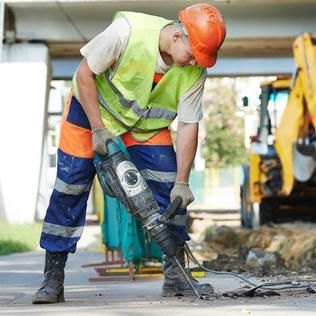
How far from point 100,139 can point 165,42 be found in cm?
69

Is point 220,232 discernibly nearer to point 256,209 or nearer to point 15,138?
point 256,209

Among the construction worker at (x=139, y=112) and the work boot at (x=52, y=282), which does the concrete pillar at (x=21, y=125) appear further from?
the construction worker at (x=139, y=112)

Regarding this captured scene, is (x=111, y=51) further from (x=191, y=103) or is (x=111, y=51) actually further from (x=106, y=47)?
(x=191, y=103)

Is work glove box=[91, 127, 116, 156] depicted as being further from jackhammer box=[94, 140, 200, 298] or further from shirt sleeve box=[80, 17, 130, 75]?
shirt sleeve box=[80, 17, 130, 75]

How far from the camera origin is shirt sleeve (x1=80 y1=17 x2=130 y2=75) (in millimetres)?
7164

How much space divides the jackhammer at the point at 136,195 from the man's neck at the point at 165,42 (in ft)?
1.99

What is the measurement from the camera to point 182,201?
7.23m

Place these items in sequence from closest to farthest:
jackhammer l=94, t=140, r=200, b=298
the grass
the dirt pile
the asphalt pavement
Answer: the asphalt pavement < jackhammer l=94, t=140, r=200, b=298 < the dirt pile < the grass

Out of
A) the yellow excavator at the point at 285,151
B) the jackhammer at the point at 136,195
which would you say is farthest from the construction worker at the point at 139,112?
the yellow excavator at the point at 285,151

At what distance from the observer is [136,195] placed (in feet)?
23.5

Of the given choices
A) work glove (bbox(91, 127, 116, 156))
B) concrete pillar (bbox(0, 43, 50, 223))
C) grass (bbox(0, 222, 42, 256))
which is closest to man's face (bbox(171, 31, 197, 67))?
work glove (bbox(91, 127, 116, 156))

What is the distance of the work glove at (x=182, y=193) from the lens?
7281 millimetres

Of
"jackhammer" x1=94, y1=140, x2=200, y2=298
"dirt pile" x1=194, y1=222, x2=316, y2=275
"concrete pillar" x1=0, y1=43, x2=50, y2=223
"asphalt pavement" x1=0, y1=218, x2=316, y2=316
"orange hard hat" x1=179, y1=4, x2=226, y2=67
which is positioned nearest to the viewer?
"asphalt pavement" x1=0, y1=218, x2=316, y2=316

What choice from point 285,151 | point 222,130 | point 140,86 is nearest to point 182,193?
point 140,86
